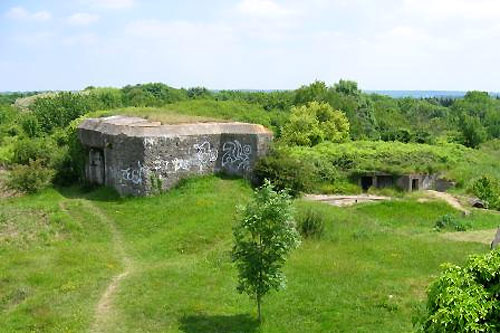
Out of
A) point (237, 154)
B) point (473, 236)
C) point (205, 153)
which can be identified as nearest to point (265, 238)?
point (473, 236)

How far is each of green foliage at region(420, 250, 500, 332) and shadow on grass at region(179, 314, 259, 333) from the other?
6.62 meters

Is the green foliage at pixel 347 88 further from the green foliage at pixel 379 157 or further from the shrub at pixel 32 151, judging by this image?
the shrub at pixel 32 151

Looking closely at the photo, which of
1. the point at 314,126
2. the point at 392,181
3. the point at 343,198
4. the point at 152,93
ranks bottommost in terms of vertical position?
the point at 343,198

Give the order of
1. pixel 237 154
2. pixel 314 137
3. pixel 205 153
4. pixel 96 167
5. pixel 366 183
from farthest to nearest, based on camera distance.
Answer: pixel 314 137 → pixel 366 183 → pixel 96 167 → pixel 237 154 → pixel 205 153

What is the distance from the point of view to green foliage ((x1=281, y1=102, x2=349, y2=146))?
147 ft

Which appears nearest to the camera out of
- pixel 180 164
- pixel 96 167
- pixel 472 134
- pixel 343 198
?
pixel 180 164

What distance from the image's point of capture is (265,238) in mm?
13992

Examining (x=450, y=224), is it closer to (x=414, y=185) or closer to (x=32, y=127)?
(x=414, y=185)

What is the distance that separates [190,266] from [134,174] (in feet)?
28.2

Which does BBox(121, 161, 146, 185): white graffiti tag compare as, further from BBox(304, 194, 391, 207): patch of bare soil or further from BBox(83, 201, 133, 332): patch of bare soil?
BBox(304, 194, 391, 207): patch of bare soil

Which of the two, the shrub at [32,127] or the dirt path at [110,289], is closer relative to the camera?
the dirt path at [110,289]

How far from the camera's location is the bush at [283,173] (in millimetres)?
27531

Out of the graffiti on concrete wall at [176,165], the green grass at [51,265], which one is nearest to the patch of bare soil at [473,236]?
the graffiti on concrete wall at [176,165]

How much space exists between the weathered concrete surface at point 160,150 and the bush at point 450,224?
8791 millimetres
